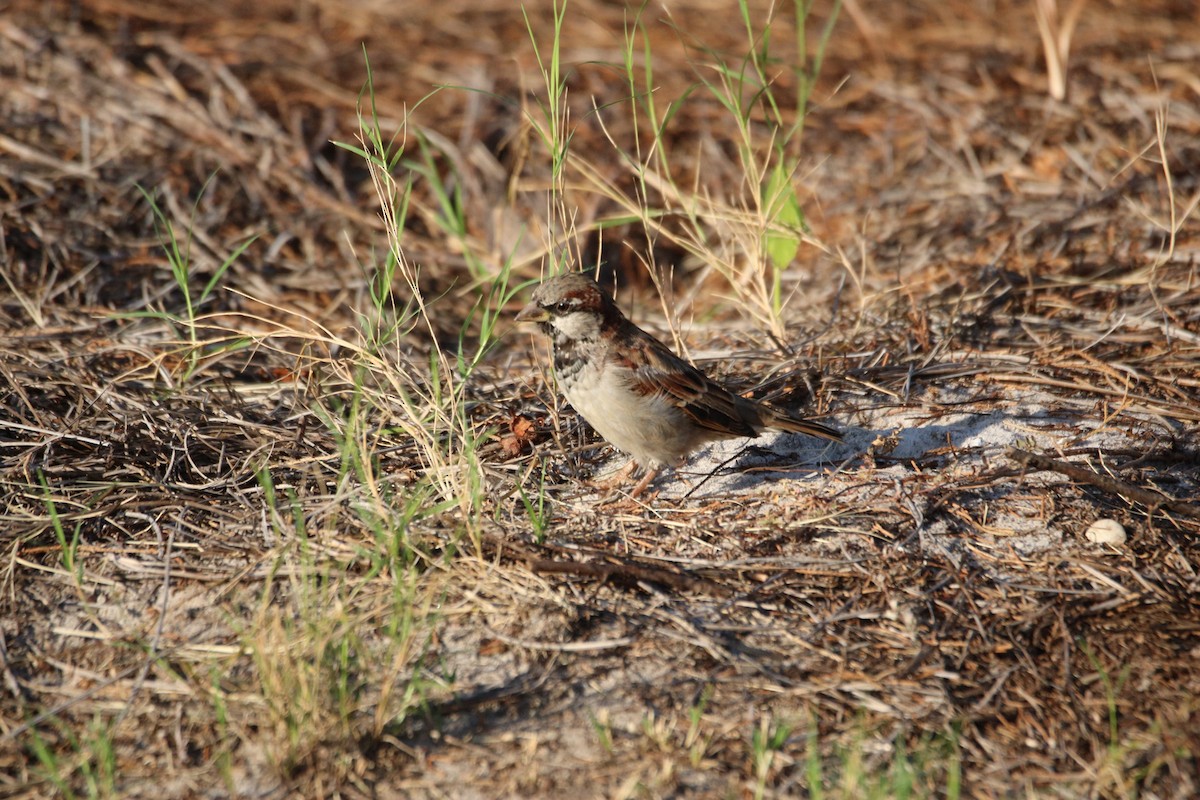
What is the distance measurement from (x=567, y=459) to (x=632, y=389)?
440 mm

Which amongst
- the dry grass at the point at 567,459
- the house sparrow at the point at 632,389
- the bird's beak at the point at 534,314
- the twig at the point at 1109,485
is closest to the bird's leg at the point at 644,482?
the house sparrow at the point at 632,389

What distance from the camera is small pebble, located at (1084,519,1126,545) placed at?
12.5ft

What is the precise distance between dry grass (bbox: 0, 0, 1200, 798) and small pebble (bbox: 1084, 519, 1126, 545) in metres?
0.05

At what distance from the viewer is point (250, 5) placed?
834 cm

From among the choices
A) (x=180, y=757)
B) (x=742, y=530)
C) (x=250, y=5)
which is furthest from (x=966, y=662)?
(x=250, y=5)

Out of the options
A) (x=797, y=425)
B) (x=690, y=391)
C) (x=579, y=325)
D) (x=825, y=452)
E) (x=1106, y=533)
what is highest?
(x=579, y=325)

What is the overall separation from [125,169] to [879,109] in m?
5.04

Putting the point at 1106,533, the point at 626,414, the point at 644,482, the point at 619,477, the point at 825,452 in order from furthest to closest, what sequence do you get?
1. the point at 825,452
2. the point at 619,477
3. the point at 644,482
4. the point at 626,414
5. the point at 1106,533

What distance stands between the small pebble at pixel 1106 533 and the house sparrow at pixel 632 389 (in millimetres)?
1022

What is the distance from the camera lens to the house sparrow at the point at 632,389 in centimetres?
419

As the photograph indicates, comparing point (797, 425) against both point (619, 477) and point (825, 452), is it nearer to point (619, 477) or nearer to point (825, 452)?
point (825, 452)

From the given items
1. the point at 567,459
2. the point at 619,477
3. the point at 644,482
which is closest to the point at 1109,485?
the point at 644,482

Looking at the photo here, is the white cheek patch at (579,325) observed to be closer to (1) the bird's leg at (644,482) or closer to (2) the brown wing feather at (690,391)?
(2) the brown wing feather at (690,391)

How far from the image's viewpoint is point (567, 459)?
4.42m
